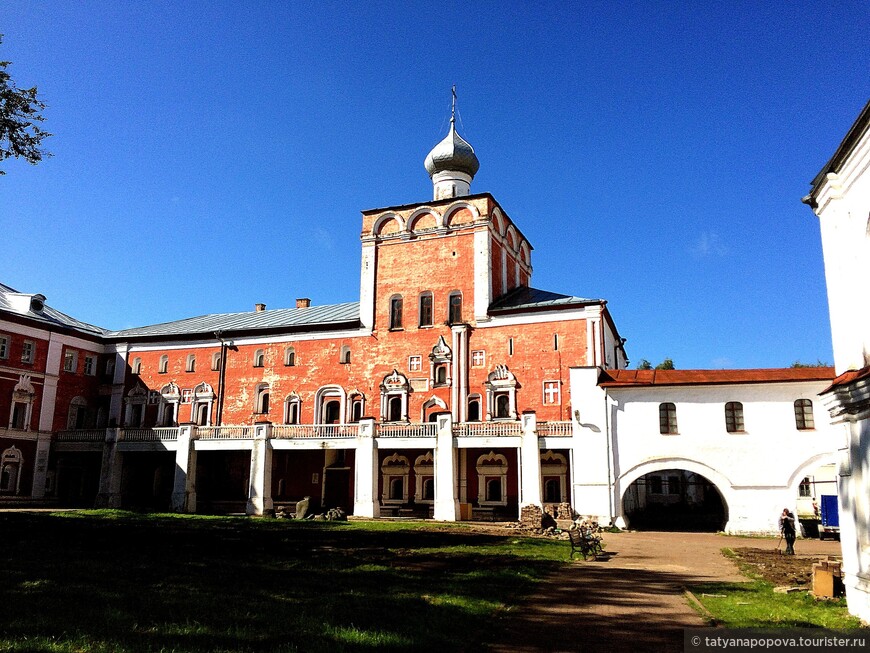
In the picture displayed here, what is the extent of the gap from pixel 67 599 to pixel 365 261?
28.6 m

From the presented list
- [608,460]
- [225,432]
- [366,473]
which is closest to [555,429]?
[608,460]

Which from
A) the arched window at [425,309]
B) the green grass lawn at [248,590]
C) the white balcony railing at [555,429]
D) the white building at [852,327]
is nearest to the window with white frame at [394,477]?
the arched window at [425,309]

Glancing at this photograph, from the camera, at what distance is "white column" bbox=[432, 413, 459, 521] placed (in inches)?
1139

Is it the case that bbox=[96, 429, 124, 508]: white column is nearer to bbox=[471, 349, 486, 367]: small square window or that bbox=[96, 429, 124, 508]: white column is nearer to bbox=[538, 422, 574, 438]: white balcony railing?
bbox=[471, 349, 486, 367]: small square window

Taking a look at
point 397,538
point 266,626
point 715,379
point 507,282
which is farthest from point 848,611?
point 507,282

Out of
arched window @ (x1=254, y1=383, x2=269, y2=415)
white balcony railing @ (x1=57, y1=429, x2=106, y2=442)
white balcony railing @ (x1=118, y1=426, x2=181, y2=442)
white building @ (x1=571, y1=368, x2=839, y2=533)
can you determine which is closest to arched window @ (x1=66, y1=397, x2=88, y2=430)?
white balcony railing @ (x1=57, y1=429, x2=106, y2=442)

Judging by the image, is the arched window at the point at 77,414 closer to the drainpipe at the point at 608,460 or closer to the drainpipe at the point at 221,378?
the drainpipe at the point at 221,378

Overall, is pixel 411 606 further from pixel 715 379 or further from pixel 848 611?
pixel 715 379

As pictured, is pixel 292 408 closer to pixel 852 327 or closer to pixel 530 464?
pixel 530 464

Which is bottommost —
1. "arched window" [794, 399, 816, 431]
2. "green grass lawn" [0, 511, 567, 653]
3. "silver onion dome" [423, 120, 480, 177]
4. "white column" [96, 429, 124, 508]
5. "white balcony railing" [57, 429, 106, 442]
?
"green grass lawn" [0, 511, 567, 653]

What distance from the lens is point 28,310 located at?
119ft

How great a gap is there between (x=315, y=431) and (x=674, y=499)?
81.9ft

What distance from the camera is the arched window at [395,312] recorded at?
3534 cm

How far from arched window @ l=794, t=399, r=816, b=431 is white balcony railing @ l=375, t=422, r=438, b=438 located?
1414 cm
